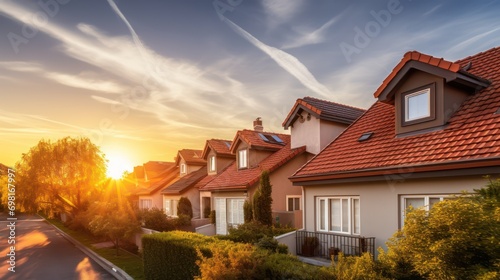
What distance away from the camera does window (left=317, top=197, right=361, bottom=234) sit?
13609 millimetres

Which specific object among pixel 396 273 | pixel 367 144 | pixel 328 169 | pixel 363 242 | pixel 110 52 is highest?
pixel 110 52

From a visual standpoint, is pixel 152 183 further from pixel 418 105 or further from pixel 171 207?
pixel 418 105

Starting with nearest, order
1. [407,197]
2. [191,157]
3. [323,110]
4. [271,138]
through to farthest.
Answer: [407,197] < [323,110] < [271,138] < [191,157]

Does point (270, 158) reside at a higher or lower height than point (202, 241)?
Result: higher

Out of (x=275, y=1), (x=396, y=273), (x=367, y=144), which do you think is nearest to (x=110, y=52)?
(x=275, y=1)

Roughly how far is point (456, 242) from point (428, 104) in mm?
8220

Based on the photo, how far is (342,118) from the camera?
70.5 feet

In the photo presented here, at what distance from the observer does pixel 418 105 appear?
41.6 feet

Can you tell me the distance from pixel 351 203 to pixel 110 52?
40.0 feet

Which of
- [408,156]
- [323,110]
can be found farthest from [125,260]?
[408,156]

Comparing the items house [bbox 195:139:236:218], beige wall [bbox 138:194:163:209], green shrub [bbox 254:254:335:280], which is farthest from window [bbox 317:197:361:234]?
beige wall [bbox 138:194:163:209]

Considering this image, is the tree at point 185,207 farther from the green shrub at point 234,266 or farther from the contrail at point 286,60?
the green shrub at point 234,266

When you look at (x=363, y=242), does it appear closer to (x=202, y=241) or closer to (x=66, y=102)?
(x=202, y=241)

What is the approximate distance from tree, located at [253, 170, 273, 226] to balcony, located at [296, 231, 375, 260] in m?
3.63
